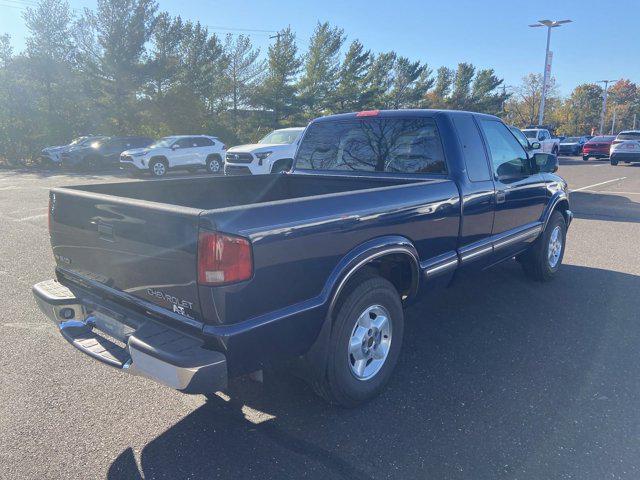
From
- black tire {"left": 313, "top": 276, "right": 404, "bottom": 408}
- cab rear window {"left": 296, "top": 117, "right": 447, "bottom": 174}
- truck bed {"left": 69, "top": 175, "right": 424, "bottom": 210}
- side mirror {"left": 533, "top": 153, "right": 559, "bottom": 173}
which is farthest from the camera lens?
side mirror {"left": 533, "top": 153, "right": 559, "bottom": 173}

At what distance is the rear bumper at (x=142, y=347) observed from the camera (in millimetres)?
2205

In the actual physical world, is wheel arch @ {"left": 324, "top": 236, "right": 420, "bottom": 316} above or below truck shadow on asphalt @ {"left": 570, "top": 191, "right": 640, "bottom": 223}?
above

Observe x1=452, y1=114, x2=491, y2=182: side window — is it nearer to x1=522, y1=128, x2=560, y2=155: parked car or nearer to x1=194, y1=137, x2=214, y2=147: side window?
x1=194, y1=137, x2=214, y2=147: side window

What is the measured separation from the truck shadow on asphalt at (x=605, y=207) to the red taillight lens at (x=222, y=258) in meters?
9.54

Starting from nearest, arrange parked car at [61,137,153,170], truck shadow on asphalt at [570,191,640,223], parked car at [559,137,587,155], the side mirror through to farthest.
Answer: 1. the side mirror
2. truck shadow on asphalt at [570,191,640,223]
3. parked car at [61,137,153,170]
4. parked car at [559,137,587,155]

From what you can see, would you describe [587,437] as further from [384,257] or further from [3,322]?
[3,322]

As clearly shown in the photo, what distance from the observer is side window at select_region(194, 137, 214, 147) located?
20.5 metres

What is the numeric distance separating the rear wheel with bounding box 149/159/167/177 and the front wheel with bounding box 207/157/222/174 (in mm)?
2220

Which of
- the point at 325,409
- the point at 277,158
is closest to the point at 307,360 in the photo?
the point at 325,409

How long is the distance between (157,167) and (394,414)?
18.1m

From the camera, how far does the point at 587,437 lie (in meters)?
2.73

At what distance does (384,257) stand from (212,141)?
763 inches

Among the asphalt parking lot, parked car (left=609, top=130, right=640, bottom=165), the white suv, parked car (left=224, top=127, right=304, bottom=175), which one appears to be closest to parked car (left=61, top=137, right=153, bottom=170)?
the white suv

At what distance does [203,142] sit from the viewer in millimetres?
20688
